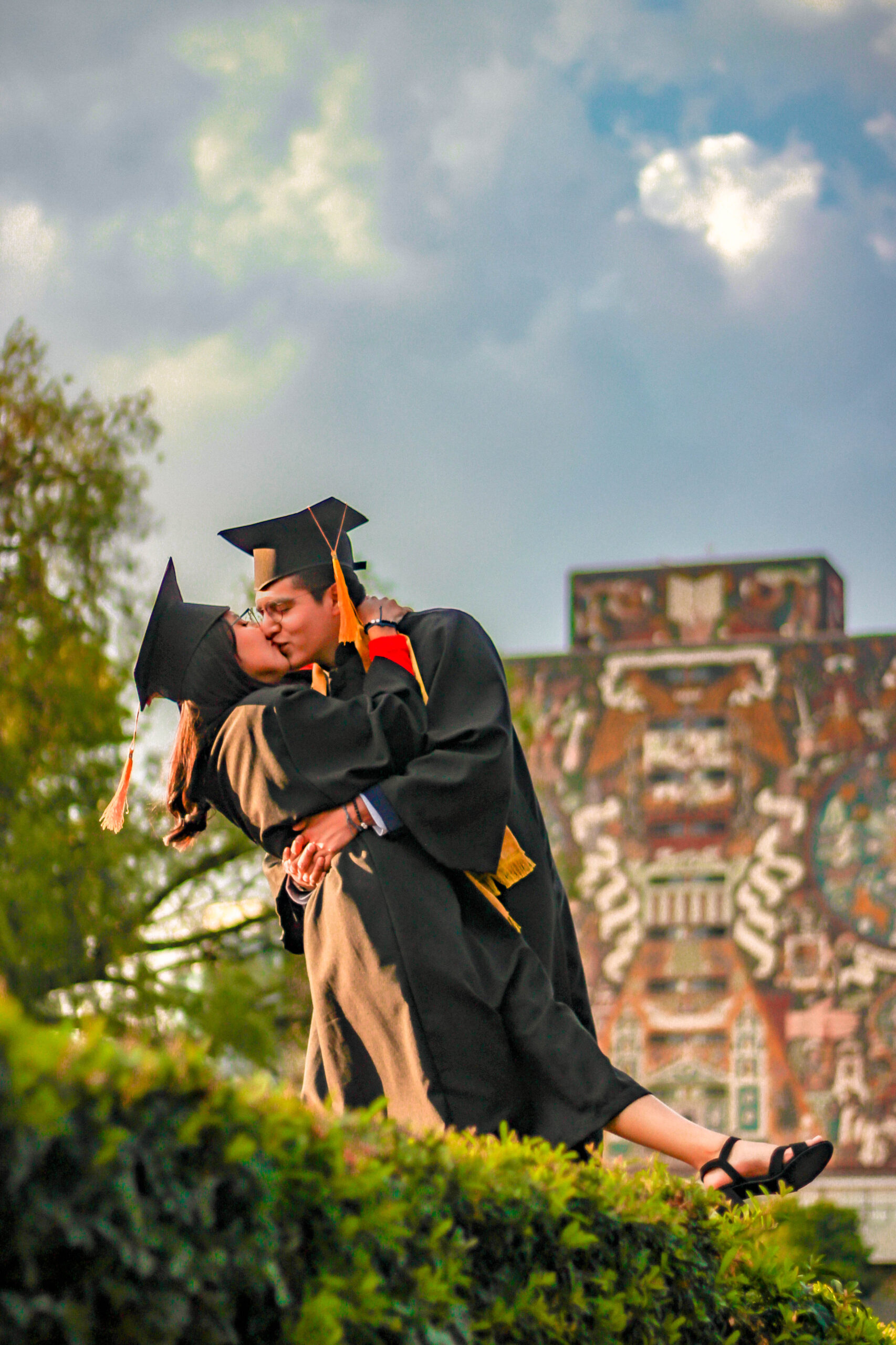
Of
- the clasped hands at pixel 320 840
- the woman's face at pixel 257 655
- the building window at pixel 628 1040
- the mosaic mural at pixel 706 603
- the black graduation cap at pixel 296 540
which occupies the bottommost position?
the building window at pixel 628 1040

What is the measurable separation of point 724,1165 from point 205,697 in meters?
1.69

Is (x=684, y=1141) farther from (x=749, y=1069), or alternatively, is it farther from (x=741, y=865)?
(x=741, y=865)

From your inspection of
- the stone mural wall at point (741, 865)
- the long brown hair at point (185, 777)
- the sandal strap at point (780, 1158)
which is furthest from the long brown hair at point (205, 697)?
the stone mural wall at point (741, 865)

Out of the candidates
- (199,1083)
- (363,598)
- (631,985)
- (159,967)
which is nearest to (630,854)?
(631,985)

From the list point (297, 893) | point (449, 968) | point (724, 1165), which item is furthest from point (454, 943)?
point (724, 1165)

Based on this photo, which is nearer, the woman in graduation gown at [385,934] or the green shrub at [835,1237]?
the woman in graduation gown at [385,934]

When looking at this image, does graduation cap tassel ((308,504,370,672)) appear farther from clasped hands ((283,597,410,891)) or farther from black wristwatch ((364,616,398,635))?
clasped hands ((283,597,410,891))

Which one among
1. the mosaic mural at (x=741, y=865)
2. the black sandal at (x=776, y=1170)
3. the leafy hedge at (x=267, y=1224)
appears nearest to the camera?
the leafy hedge at (x=267, y=1224)

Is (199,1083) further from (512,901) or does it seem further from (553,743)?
(553,743)

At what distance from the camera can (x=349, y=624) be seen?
4211 mm

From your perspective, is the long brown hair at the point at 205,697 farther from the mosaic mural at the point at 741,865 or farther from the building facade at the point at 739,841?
the building facade at the point at 739,841

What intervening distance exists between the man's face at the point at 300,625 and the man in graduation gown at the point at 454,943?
13 cm

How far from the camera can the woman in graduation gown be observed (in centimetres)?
376

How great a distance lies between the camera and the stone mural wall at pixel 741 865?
1287 inches
